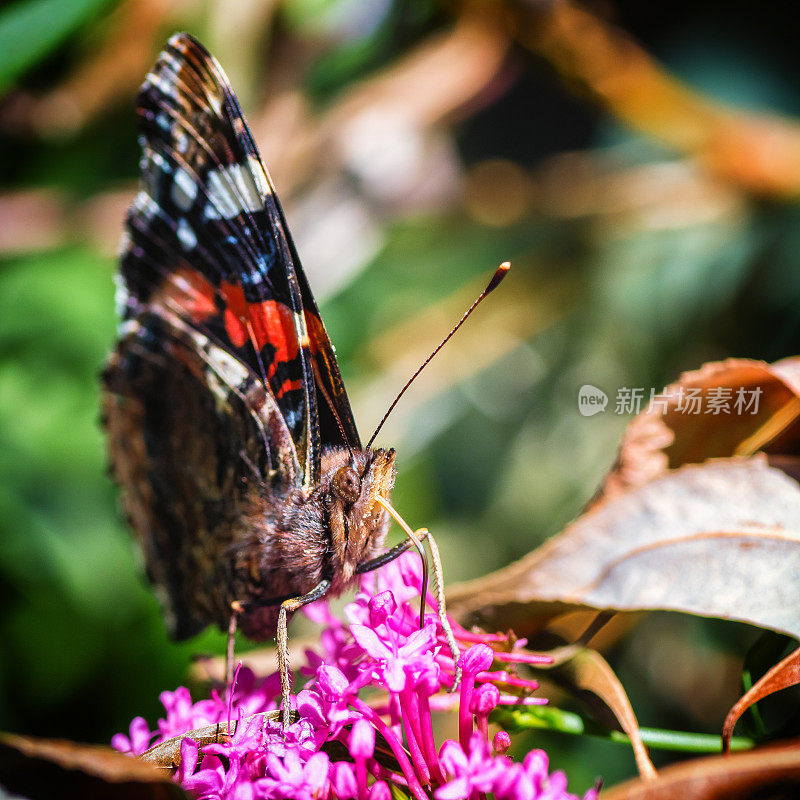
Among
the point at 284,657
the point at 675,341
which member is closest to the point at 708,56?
the point at 675,341

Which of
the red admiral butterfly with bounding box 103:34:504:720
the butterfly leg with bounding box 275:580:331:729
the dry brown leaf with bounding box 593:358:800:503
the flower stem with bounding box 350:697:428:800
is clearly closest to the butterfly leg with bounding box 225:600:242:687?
the red admiral butterfly with bounding box 103:34:504:720

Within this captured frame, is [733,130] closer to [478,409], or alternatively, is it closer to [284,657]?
[478,409]

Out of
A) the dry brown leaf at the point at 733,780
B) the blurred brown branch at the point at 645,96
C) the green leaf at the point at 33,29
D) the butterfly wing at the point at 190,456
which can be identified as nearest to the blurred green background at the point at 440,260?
the blurred brown branch at the point at 645,96

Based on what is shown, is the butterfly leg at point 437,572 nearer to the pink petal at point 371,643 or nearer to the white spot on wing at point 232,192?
the pink petal at point 371,643

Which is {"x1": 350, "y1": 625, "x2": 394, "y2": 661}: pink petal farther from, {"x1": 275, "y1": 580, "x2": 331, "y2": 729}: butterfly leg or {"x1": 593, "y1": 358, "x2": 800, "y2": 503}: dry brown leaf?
{"x1": 593, "y1": 358, "x2": 800, "y2": 503}: dry brown leaf

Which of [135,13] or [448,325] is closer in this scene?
[135,13]

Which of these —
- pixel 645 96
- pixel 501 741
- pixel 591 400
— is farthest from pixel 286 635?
pixel 645 96

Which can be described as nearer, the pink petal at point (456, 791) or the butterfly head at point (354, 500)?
the pink petal at point (456, 791)
